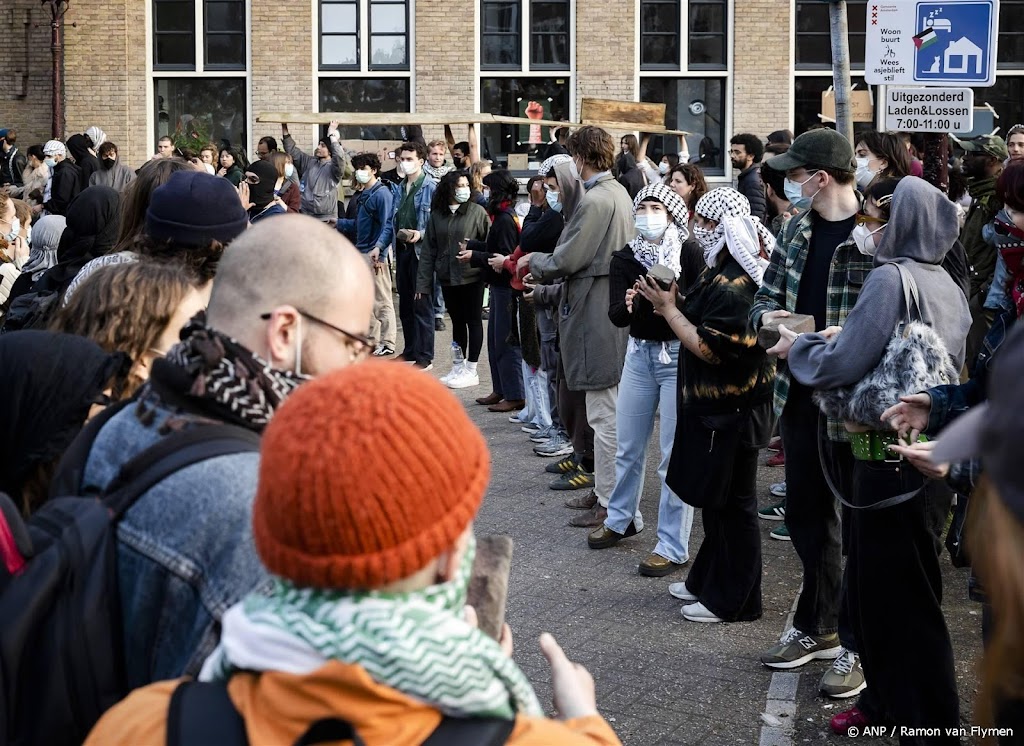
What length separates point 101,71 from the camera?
80.8 feet

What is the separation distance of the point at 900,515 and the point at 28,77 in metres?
24.3

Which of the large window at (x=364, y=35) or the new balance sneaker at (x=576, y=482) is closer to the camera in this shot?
the new balance sneaker at (x=576, y=482)

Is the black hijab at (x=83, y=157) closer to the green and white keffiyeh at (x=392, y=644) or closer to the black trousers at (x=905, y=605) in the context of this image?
the black trousers at (x=905, y=605)

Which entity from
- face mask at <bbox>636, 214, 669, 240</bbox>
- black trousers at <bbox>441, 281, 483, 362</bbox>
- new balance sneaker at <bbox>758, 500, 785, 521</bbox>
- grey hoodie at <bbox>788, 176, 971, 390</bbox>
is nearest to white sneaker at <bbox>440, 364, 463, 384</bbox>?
black trousers at <bbox>441, 281, 483, 362</bbox>

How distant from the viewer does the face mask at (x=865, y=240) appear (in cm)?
500

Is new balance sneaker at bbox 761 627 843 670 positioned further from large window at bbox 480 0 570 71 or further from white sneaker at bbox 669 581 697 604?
large window at bbox 480 0 570 71

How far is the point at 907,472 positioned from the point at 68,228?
4.63 metres

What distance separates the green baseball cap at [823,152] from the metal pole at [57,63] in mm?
21060

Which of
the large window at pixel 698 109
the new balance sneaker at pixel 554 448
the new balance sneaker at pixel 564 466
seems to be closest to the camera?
the new balance sneaker at pixel 564 466

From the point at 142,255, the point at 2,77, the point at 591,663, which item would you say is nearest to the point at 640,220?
the point at 591,663

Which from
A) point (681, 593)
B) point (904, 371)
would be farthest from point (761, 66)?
point (904, 371)

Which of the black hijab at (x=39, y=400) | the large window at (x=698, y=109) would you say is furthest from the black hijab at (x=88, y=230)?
the large window at (x=698, y=109)

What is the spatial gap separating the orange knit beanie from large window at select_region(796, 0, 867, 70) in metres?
24.3

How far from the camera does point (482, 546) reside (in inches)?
80.4
